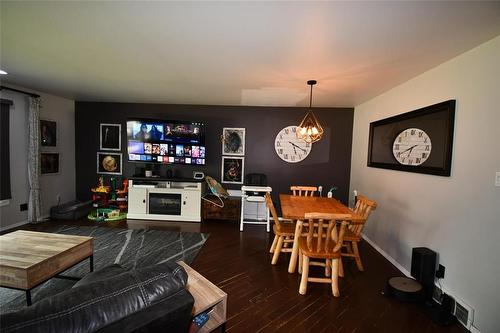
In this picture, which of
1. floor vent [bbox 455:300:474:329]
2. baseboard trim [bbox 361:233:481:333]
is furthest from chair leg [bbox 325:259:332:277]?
floor vent [bbox 455:300:474:329]

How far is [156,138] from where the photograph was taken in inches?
179

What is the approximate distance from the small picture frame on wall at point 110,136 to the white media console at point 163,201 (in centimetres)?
108

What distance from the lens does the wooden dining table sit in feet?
7.84

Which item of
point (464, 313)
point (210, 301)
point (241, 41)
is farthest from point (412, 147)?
point (210, 301)

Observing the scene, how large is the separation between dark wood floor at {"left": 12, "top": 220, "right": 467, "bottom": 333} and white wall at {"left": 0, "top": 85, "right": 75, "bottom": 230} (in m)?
3.54

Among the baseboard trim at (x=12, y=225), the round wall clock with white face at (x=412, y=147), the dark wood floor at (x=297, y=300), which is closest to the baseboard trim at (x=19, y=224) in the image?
the baseboard trim at (x=12, y=225)

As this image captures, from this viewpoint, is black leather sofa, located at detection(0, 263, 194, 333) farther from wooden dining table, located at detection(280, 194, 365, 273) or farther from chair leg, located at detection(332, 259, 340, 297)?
chair leg, located at detection(332, 259, 340, 297)

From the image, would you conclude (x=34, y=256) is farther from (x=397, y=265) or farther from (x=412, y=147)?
(x=412, y=147)

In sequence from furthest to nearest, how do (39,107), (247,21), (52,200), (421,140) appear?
(52,200)
(39,107)
(421,140)
(247,21)

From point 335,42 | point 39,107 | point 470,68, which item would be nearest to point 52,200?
point 39,107

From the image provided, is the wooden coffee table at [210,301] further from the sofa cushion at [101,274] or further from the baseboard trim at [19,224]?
the baseboard trim at [19,224]

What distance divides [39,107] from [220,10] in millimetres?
4454

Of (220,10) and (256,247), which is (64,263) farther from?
(220,10)

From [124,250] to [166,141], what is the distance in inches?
88.9
